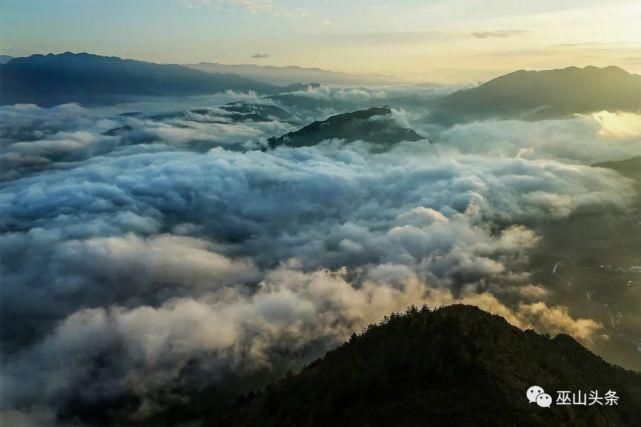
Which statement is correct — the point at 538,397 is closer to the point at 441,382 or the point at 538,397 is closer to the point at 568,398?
the point at 568,398

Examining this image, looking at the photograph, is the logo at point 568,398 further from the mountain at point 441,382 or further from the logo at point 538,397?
the mountain at point 441,382

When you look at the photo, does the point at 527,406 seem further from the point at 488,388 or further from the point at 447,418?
the point at 447,418

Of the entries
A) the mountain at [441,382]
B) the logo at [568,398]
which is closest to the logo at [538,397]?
the logo at [568,398]

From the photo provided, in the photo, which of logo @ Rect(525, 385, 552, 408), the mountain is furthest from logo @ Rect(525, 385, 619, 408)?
the mountain

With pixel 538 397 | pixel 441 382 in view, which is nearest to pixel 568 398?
pixel 538 397

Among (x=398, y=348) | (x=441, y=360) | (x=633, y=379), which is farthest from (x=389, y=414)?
(x=633, y=379)

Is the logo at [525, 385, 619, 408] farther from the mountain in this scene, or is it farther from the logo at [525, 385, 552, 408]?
the mountain
